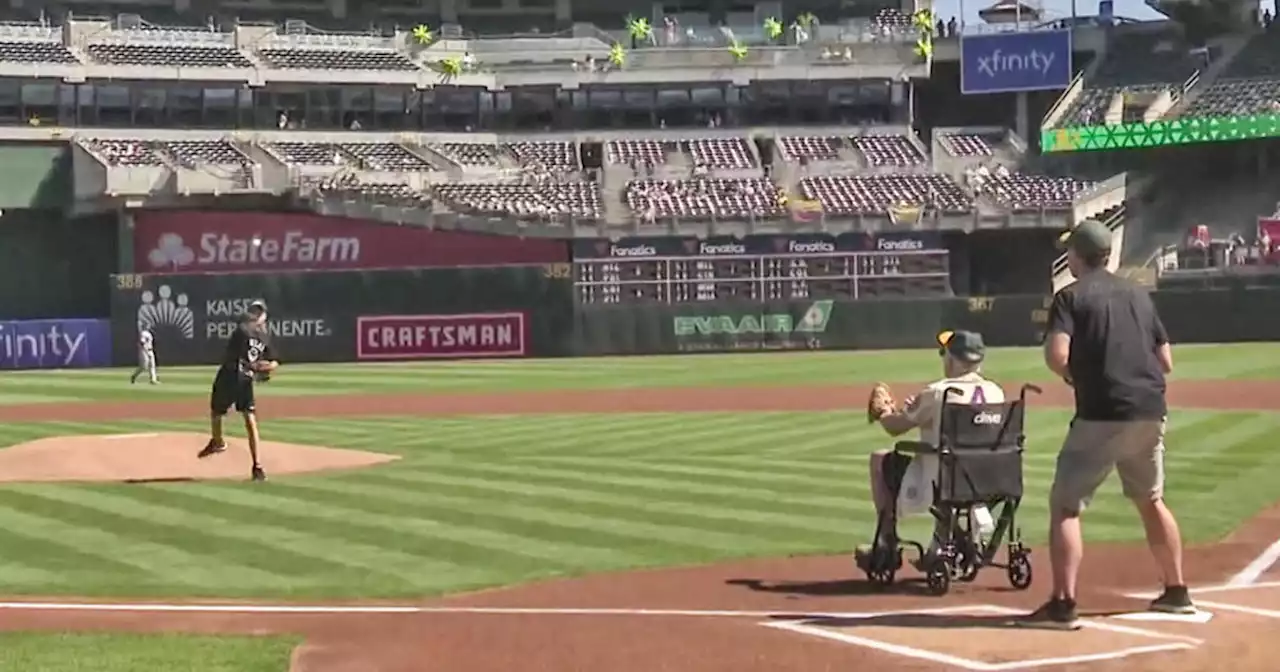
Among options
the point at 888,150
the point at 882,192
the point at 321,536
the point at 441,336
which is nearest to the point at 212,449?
the point at 321,536

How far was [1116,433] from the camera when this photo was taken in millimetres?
7703

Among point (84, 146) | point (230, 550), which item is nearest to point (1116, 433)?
point (230, 550)

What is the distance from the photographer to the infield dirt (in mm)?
7398

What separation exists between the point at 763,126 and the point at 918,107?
775 centimetres

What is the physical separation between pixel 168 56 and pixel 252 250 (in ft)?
33.9

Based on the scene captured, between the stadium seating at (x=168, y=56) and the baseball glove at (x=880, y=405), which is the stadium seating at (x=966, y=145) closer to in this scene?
the stadium seating at (x=168, y=56)

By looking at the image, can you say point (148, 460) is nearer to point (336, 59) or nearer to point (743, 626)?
point (743, 626)

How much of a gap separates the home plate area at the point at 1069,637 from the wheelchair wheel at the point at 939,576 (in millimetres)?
348

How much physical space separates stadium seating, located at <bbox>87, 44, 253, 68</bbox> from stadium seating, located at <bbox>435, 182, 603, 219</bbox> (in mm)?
10168

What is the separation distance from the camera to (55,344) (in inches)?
1828

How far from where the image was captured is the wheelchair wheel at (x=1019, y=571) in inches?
358

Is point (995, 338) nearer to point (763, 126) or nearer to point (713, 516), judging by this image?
point (763, 126)

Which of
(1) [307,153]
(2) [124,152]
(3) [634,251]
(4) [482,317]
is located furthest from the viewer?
(1) [307,153]

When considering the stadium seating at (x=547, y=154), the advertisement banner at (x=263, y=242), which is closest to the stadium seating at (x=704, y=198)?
the stadium seating at (x=547, y=154)
